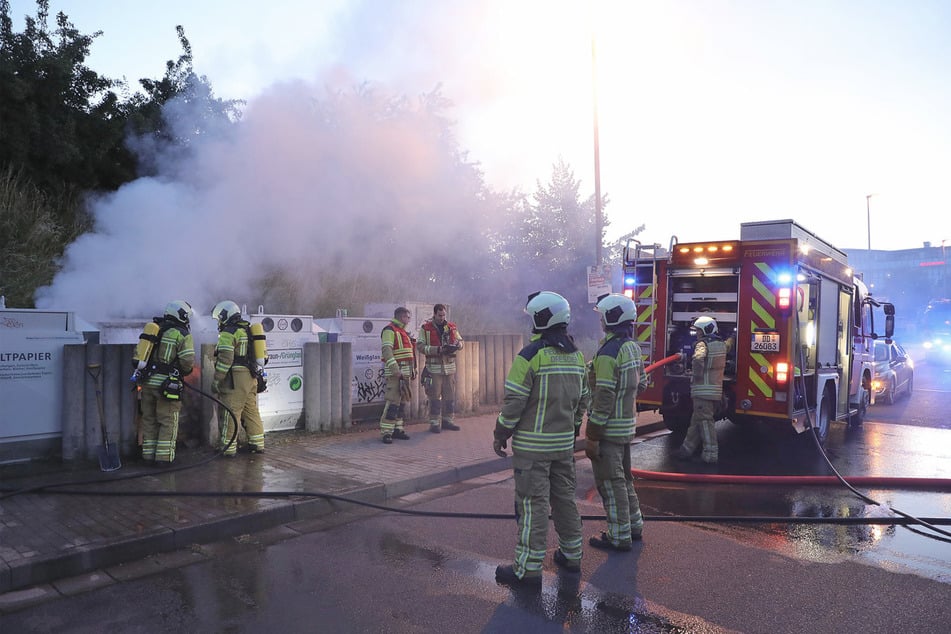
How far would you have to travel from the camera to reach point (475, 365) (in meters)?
10.9

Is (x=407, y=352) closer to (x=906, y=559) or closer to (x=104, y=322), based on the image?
(x=104, y=322)

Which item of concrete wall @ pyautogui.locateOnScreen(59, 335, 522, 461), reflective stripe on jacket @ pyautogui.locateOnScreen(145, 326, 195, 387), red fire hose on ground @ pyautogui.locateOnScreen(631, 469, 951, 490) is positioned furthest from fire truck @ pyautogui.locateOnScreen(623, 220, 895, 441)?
reflective stripe on jacket @ pyautogui.locateOnScreen(145, 326, 195, 387)

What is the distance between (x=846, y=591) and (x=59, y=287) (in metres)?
9.37

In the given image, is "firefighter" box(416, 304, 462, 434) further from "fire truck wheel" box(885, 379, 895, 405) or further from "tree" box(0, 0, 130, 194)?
"fire truck wheel" box(885, 379, 895, 405)

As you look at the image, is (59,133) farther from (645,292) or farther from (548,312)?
(548,312)

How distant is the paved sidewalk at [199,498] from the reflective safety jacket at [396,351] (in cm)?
93

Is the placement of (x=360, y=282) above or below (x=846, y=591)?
above

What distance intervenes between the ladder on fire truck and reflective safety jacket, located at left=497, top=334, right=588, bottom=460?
501cm

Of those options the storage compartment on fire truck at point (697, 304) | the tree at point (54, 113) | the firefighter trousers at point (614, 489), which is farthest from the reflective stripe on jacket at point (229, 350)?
the tree at point (54, 113)

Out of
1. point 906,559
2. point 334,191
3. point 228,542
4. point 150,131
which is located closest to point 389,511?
point 228,542

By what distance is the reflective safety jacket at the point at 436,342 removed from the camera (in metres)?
8.92

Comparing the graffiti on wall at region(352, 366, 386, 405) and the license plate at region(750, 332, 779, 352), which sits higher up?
the license plate at region(750, 332, 779, 352)

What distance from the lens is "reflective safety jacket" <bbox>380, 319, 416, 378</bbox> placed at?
8344 mm

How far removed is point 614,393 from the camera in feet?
14.9
